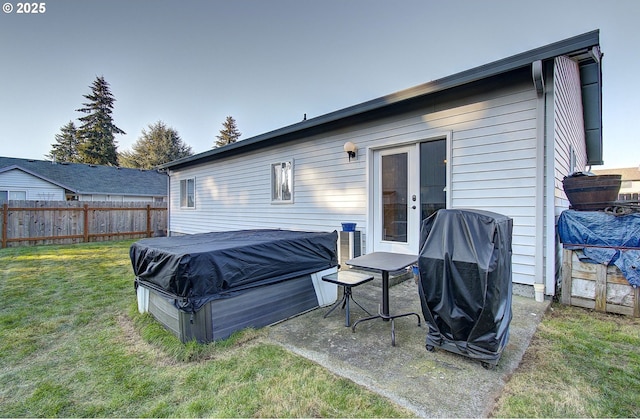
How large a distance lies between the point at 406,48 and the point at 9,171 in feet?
60.2

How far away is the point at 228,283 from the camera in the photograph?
2721 millimetres

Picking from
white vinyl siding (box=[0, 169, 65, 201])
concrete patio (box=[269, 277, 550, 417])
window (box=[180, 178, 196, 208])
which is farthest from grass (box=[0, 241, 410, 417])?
white vinyl siding (box=[0, 169, 65, 201])

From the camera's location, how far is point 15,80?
863cm

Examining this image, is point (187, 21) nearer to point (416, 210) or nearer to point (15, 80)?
point (15, 80)

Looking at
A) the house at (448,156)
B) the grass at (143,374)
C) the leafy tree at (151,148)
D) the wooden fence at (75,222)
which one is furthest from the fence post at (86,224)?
the leafy tree at (151,148)

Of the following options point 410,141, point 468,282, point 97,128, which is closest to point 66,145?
point 97,128

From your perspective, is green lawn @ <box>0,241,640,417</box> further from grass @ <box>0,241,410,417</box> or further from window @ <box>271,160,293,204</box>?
window @ <box>271,160,293,204</box>

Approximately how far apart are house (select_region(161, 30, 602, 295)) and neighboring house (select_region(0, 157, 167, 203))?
537 inches

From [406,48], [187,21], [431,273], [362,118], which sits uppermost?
[187,21]

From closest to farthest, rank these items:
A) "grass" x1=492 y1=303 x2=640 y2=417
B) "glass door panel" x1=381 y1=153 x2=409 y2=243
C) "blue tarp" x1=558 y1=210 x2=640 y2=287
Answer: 1. "grass" x1=492 y1=303 x2=640 y2=417
2. "blue tarp" x1=558 y1=210 x2=640 y2=287
3. "glass door panel" x1=381 y1=153 x2=409 y2=243

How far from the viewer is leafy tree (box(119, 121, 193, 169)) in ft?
101

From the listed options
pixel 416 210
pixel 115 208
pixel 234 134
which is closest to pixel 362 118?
pixel 416 210

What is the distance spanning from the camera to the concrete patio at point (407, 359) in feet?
5.85

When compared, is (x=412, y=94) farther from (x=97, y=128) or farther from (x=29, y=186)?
(x=97, y=128)
